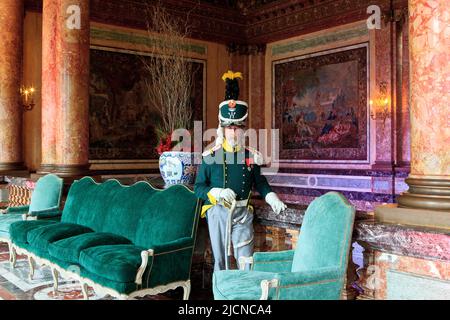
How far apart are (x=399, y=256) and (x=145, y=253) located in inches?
66.9

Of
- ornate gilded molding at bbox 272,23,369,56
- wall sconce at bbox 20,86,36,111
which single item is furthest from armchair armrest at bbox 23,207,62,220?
ornate gilded molding at bbox 272,23,369,56

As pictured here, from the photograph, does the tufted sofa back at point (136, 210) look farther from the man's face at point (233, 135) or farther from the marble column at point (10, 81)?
the marble column at point (10, 81)

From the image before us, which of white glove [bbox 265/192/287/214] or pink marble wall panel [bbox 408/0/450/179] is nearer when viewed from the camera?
pink marble wall panel [bbox 408/0/450/179]

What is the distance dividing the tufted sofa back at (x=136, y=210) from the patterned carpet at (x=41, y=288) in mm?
581

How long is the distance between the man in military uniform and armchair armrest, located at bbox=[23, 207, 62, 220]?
3107 mm

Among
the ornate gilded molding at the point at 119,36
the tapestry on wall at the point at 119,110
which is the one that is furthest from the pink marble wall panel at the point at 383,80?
the tapestry on wall at the point at 119,110

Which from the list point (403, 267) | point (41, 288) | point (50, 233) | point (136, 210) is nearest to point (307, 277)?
point (403, 267)

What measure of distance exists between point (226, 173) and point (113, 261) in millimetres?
1034

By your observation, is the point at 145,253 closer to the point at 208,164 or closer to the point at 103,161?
the point at 208,164

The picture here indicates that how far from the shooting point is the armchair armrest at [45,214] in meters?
→ 5.84

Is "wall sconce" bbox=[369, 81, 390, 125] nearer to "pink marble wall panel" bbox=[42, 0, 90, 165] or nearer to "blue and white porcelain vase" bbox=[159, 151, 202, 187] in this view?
"blue and white porcelain vase" bbox=[159, 151, 202, 187]

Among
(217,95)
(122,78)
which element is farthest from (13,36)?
(217,95)

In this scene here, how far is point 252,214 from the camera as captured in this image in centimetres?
350

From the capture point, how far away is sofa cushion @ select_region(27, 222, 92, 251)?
4.74 metres
